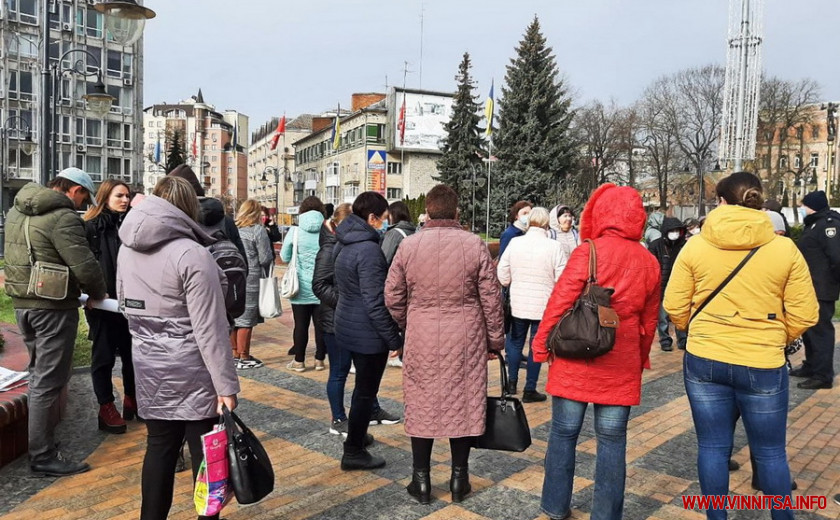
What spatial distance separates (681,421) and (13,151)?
60191mm

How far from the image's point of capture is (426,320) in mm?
4059

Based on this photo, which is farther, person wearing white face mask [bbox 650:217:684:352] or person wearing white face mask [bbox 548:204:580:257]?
person wearing white face mask [bbox 650:217:684:352]

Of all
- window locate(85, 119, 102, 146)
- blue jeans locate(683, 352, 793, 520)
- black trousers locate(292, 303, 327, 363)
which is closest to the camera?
blue jeans locate(683, 352, 793, 520)

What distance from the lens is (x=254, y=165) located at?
131875mm

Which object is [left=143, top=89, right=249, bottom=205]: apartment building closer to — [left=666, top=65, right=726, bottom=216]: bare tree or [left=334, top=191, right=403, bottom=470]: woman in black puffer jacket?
[left=666, top=65, right=726, bottom=216]: bare tree

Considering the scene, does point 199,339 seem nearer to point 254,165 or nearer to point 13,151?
point 13,151

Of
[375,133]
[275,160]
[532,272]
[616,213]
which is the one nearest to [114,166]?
[375,133]

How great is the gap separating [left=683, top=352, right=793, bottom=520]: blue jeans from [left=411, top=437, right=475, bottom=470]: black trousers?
1.35 metres

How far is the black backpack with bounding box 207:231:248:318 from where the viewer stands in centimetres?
384

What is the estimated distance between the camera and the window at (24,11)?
173 feet

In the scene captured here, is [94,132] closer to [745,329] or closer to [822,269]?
[822,269]

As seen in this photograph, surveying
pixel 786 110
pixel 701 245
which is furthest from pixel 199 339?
pixel 786 110

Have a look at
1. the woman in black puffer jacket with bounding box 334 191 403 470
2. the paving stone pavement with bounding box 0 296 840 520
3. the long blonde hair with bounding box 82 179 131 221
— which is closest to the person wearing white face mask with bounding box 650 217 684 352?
the paving stone pavement with bounding box 0 296 840 520

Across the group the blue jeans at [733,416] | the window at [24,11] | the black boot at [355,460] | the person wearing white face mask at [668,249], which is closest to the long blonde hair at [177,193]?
the black boot at [355,460]
